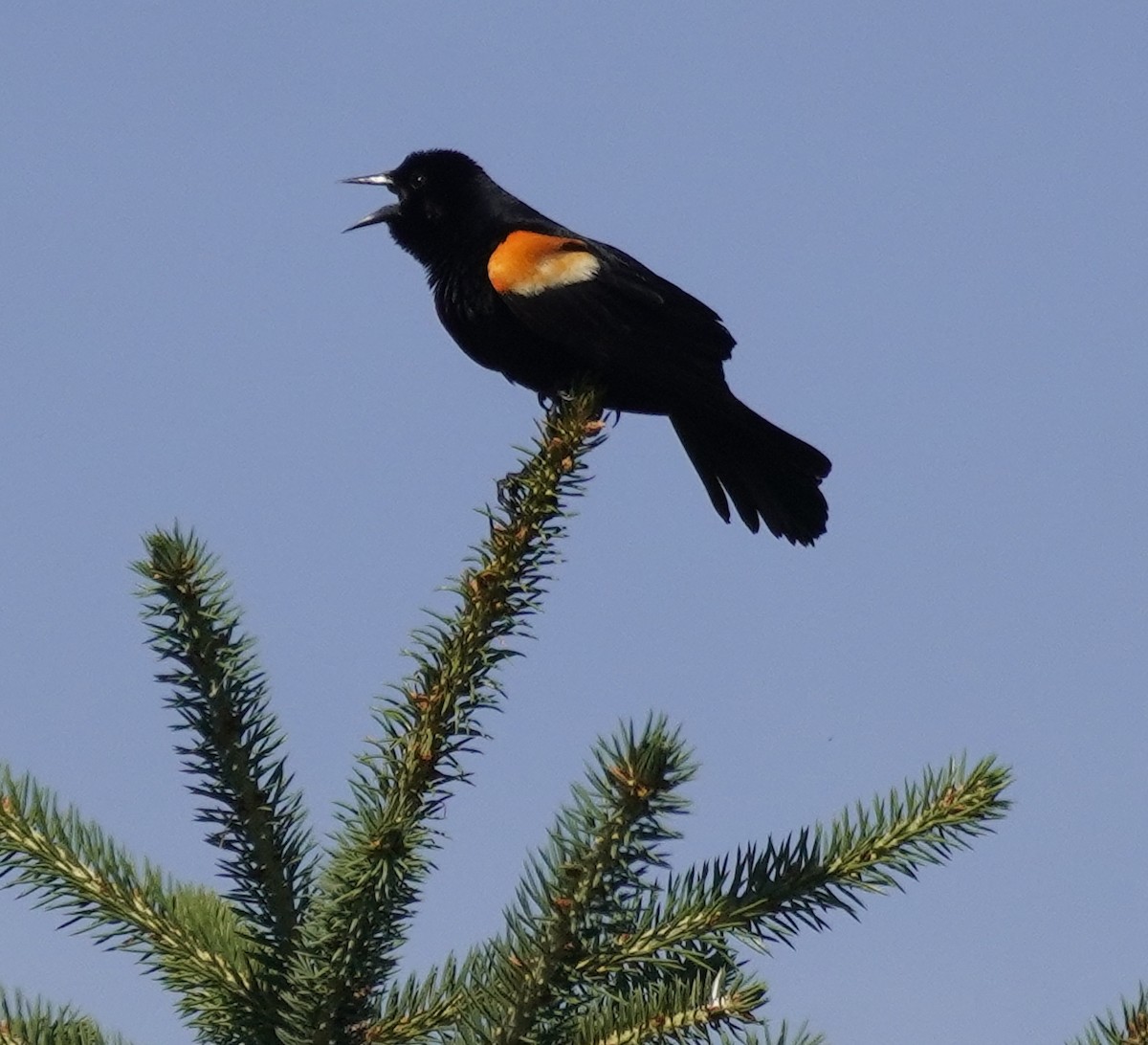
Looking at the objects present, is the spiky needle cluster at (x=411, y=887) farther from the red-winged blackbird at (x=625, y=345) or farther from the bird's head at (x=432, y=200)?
the bird's head at (x=432, y=200)

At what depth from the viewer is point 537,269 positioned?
4.05 m

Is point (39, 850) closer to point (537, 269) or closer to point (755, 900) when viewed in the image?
point (755, 900)

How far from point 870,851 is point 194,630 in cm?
74

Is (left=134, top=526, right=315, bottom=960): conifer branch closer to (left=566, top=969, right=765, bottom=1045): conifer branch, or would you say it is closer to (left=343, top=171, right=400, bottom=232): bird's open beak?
(left=566, top=969, right=765, bottom=1045): conifer branch

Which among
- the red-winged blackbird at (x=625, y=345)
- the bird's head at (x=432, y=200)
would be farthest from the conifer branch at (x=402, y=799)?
the bird's head at (x=432, y=200)

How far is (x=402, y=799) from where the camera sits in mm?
1539

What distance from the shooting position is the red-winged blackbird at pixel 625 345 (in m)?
3.92

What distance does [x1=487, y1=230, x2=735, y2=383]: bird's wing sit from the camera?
155 inches

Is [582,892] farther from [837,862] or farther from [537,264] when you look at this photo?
[537,264]

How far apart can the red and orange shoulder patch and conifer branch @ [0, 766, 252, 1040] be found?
2.59 meters

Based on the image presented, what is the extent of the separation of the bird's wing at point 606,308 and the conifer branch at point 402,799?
84.5 inches

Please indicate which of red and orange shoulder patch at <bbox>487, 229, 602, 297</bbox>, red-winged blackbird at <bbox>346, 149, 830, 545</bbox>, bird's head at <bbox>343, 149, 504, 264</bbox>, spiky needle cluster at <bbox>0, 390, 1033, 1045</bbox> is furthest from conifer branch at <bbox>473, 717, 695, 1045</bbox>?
bird's head at <bbox>343, 149, 504, 264</bbox>

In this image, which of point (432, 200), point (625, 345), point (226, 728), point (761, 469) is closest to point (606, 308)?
point (625, 345)

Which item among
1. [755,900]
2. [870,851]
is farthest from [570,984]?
[870,851]
